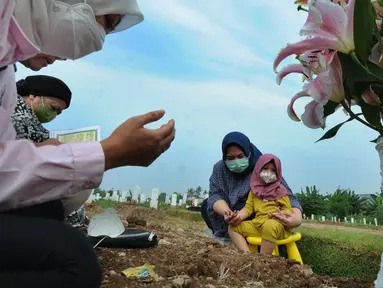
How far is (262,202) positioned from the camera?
368 centimetres

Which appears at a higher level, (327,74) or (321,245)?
(327,74)

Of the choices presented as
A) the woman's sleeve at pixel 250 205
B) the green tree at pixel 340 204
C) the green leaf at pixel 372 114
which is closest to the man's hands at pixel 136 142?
the green leaf at pixel 372 114

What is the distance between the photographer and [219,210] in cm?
388

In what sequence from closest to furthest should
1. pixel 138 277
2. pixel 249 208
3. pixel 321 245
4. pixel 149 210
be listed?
pixel 138 277, pixel 249 208, pixel 321 245, pixel 149 210

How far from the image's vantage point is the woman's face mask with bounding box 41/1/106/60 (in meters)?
1.30

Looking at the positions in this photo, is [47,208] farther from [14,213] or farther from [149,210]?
[149,210]

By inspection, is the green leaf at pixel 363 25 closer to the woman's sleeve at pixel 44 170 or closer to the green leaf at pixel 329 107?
the green leaf at pixel 329 107

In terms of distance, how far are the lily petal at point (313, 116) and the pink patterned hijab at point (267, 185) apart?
2.24m

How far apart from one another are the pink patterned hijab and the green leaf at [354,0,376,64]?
8.11 feet

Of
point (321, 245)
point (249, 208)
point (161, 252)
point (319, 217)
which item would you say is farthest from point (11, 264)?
point (319, 217)

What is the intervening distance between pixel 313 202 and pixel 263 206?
4137 mm

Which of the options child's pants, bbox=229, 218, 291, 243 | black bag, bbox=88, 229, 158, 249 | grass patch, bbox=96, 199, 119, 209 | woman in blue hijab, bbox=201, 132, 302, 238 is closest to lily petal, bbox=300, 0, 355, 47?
black bag, bbox=88, 229, 158, 249

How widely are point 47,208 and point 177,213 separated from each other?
6045 millimetres

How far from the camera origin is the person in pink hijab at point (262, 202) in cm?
362
